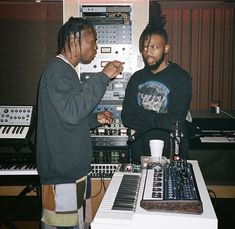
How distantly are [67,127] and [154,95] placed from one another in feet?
3.55

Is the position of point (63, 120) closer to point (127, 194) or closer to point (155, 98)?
point (127, 194)

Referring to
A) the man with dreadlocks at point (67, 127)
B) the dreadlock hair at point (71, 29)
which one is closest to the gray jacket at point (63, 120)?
the man with dreadlocks at point (67, 127)

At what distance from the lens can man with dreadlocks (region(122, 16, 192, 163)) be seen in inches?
107

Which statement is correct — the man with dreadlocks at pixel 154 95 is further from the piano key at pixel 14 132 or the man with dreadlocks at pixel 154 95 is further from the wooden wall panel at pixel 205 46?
the wooden wall panel at pixel 205 46

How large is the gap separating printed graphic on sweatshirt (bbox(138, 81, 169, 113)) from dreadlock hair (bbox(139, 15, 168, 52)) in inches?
15.8

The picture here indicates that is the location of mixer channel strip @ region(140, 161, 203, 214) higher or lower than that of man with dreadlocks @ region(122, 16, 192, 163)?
lower

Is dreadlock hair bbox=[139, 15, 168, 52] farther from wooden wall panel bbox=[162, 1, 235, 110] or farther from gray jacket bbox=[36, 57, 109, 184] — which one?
wooden wall panel bbox=[162, 1, 235, 110]

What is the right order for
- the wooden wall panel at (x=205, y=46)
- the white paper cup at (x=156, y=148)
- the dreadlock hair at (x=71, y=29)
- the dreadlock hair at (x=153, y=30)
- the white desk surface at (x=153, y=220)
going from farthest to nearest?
the wooden wall panel at (x=205, y=46) → the dreadlock hair at (x=153, y=30) → the white paper cup at (x=156, y=148) → the dreadlock hair at (x=71, y=29) → the white desk surface at (x=153, y=220)

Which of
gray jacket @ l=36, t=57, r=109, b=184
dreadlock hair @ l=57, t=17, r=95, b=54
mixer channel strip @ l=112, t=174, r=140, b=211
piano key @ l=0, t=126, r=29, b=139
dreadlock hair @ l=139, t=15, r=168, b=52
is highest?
dreadlock hair @ l=139, t=15, r=168, b=52

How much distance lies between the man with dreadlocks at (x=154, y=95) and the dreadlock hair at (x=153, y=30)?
14mm

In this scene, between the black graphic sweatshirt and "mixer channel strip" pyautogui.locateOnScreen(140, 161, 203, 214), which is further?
the black graphic sweatshirt

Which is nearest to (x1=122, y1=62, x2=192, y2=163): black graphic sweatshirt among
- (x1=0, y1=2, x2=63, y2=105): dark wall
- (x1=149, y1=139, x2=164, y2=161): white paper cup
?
(x1=149, y1=139, x2=164, y2=161): white paper cup

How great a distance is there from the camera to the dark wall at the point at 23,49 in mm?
3984

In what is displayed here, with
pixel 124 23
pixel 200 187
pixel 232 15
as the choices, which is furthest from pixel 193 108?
pixel 200 187
